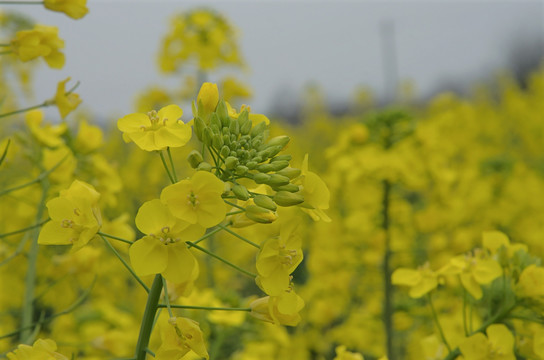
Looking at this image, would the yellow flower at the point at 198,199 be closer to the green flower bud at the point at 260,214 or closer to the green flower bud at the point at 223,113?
the green flower bud at the point at 260,214

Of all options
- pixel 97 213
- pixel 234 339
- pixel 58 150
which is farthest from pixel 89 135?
pixel 234 339

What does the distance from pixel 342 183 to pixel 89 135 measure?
140cm

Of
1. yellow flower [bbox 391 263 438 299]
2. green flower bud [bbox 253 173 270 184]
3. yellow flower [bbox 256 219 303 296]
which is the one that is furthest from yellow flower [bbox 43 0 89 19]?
yellow flower [bbox 391 263 438 299]

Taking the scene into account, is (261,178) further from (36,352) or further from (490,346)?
(490,346)

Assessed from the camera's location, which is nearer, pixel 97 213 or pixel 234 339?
pixel 97 213

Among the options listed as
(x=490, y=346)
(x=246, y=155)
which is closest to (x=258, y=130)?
(x=246, y=155)

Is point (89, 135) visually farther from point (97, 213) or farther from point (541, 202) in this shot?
point (541, 202)

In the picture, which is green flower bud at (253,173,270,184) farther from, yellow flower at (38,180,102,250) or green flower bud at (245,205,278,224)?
yellow flower at (38,180,102,250)

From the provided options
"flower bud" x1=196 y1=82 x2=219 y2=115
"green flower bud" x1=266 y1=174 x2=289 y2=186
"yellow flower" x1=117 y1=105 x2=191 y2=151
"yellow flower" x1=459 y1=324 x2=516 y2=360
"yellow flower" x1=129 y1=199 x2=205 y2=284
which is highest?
"flower bud" x1=196 y1=82 x2=219 y2=115

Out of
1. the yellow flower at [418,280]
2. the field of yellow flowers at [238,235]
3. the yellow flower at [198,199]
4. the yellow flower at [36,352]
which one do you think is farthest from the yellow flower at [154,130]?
the yellow flower at [418,280]

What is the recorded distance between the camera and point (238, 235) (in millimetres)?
1090

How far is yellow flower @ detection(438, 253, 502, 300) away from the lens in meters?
1.36

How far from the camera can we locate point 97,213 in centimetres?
111

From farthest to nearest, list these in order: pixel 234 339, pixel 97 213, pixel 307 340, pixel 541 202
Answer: pixel 541 202 < pixel 307 340 < pixel 234 339 < pixel 97 213
